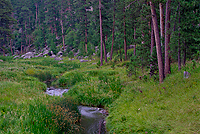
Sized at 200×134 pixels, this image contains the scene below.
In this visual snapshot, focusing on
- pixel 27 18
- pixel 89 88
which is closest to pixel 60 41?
pixel 27 18

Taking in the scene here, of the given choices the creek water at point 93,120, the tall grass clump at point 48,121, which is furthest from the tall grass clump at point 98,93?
the tall grass clump at point 48,121

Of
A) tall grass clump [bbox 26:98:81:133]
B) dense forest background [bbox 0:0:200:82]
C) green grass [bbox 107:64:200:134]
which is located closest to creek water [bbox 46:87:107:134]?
green grass [bbox 107:64:200:134]

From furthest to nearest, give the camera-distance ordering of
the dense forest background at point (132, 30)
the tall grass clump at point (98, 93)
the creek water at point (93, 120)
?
the tall grass clump at point (98, 93) → the dense forest background at point (132, 30) → the creek water at point (93, 120)

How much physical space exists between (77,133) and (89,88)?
557cm

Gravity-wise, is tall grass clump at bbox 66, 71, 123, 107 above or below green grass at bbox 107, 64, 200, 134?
below

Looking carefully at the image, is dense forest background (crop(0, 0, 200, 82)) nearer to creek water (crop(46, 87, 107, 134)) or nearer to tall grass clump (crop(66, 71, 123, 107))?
tall grass clump (crop(66, 71, 123, 107))

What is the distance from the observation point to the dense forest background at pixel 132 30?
33.8 feet

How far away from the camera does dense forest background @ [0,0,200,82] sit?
10.3m

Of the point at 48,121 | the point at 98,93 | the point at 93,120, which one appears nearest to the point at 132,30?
the point at 98,93

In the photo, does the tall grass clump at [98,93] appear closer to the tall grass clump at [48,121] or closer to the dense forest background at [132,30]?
the dense forest background at [132,30]

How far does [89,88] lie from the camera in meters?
12.4

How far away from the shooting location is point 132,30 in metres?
27.3

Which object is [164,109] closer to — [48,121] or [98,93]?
[48,121]

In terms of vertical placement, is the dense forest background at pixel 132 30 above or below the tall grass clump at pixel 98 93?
above
